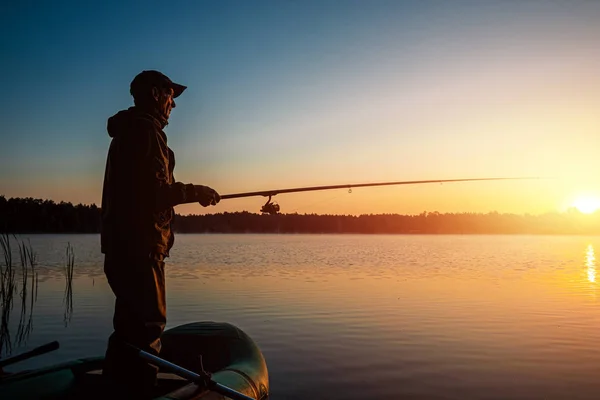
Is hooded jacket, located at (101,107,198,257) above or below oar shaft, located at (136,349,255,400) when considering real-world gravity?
above

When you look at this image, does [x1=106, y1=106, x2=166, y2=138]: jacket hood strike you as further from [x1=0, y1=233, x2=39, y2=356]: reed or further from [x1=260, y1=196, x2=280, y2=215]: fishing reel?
[x1=0, y1=233, x2=39, y2=356]: reed

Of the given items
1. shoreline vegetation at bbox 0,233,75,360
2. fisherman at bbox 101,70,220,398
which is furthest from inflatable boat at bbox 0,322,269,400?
shoreline vegetation at bbox 0,233,75,360

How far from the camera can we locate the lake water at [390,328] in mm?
8883

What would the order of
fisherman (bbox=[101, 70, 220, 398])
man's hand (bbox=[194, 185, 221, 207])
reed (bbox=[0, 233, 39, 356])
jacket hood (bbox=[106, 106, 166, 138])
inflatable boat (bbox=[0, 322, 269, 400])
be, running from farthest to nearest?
reed (bbox=[0, 233, 39, 356])
man's hand (bbox=[194, 185, 221, 207])
jacket hood (bbox=[106, 106, 166, 138])
fisherman (bbox=[101, 70, 220, 398])
inflatable boat (bbox=[0, 322, 269, 400])

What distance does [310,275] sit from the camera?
1062 inches

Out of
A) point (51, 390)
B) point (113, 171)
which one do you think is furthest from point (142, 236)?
point (51, 390)

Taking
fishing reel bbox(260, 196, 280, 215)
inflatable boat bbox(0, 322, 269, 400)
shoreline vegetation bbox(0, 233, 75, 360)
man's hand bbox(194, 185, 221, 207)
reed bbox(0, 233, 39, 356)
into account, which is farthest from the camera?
shoreline vegetation bbox(0, 233, 75, 360)

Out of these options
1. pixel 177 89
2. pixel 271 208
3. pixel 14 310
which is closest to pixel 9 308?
pixel 14 310

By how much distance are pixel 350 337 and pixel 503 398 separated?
445 centimetres

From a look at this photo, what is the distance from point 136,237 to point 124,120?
100 cm

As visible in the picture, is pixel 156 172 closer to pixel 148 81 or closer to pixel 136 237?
pixel 136 237

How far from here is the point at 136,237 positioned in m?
4.74

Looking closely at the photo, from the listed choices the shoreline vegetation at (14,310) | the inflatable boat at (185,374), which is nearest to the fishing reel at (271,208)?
the inflatable boat at (185,374)

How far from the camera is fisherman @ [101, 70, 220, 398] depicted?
4699mm
